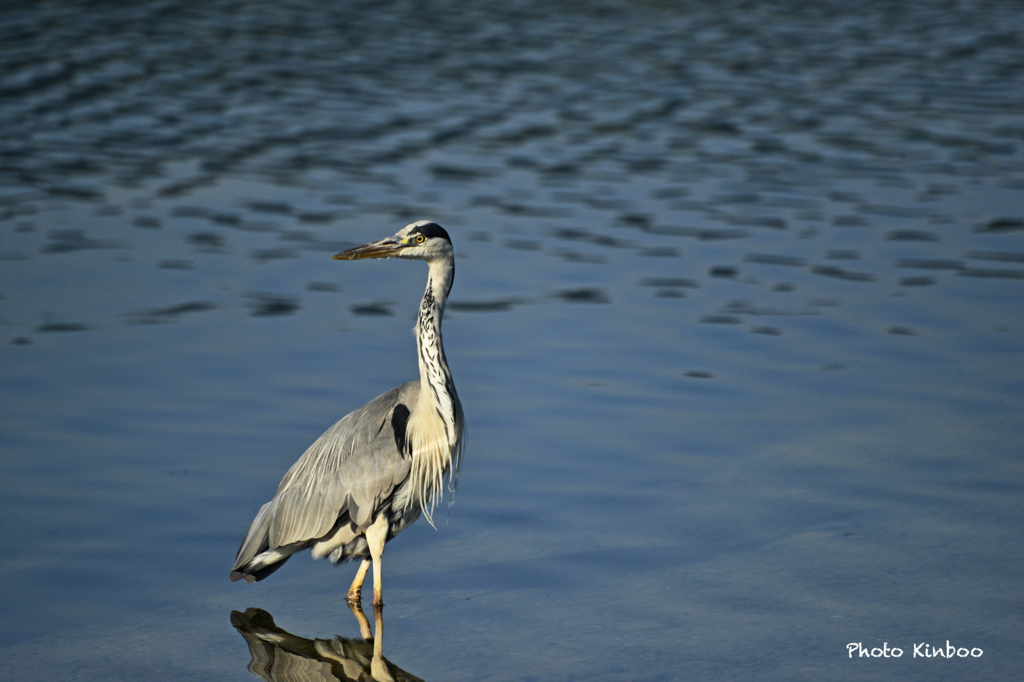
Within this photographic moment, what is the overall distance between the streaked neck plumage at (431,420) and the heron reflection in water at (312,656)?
2.71 ft

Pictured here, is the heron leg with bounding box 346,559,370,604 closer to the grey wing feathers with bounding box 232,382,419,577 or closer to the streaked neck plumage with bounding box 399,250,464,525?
the grey wing feathers with bounding box 232,382,419,577

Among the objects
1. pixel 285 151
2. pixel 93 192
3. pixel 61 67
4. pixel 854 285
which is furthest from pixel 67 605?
pixel 61 67

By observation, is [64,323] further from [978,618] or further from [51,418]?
[978,618]

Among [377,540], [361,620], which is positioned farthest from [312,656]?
[377,540]

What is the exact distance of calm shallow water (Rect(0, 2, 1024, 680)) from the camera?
21.8 feet

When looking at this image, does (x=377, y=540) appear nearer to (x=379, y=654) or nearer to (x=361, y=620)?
(x=361, y=620)

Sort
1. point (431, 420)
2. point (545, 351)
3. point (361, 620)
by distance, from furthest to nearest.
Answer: point (545, 351) < point (431, 420) < point (361, 620)

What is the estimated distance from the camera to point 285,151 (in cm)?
1716

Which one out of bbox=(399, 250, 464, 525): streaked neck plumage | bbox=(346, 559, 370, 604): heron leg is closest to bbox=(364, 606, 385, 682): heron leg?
bbox=(346, 559, 370, 604): heron leg

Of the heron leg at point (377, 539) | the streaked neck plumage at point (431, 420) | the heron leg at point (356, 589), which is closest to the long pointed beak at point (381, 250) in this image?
the streaked neck plumage at point (431, 420)

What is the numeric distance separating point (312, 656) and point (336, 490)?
96 centimetres

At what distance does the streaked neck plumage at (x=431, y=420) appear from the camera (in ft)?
22.7

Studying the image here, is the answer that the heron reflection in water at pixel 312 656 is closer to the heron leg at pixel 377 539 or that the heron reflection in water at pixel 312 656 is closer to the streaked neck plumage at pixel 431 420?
the heron leg at pixel 377 539

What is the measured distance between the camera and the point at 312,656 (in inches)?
247
